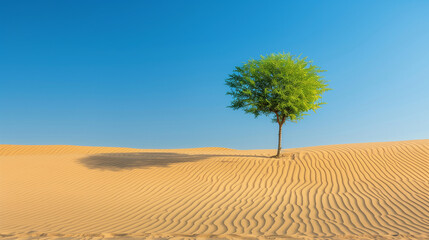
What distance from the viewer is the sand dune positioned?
6980 millimetres

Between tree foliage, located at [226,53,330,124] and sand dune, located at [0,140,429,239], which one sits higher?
tree foliage, located at [226,53,330,124]

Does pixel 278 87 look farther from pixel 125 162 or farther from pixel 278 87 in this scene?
pixel 125 162

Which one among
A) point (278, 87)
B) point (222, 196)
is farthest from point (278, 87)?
point (222, 196)

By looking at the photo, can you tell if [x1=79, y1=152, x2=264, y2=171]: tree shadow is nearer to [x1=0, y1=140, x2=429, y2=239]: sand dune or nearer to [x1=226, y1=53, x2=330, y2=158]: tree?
[x1=0, y1=140, x2=429, y2=239]: sand dune

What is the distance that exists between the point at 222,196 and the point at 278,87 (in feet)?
28.8

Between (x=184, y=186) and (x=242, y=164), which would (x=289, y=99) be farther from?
(x=184, y=186)

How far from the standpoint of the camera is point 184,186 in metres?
12.7

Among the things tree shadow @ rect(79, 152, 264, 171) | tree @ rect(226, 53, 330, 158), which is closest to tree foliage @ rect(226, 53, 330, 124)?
tree @ rect(226, 53, 330, 158)

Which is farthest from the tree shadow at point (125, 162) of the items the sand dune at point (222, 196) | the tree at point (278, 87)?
the tree at point (278, 87)

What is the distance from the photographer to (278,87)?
17500mm

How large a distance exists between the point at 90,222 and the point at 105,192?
14.2 feet

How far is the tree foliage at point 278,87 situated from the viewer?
1722 cm

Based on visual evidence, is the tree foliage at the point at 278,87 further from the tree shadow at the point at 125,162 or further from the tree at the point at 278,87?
the tree shadow at the point at 125,162

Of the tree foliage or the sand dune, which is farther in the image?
the tree foliage
